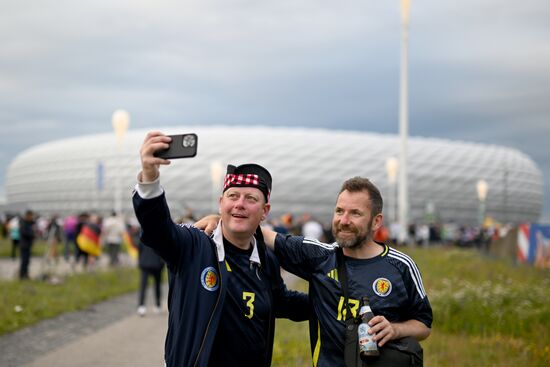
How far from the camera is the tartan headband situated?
11.3 feet

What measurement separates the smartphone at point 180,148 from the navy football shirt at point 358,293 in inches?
43.0

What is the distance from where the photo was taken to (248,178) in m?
3.45

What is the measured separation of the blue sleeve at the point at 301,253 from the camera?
369cm

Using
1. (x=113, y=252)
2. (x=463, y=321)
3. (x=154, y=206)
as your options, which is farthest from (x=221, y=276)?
(x=113, y=252)

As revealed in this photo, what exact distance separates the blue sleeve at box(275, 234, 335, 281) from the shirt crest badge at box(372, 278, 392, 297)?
0.35 meters

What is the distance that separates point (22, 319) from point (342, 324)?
7.56 m

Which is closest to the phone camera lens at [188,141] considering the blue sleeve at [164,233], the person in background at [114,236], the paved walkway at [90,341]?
the blue sleeve at [164,233]

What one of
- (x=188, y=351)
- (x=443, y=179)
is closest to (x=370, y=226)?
(x=188, y=351)

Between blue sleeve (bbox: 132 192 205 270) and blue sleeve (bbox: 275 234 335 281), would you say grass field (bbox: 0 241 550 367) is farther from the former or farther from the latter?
blue sleeve (bbox: 132 192 205 270)

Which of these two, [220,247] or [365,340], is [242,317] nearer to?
[220,247]

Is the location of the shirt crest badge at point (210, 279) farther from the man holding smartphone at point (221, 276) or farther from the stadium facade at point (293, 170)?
the stadium facade at point (293, 170)

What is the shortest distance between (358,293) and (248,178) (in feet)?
2.64

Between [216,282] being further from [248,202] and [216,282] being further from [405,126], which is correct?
[405,126]

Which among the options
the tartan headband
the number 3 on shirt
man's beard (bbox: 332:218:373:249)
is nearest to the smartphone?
the tartan headband
